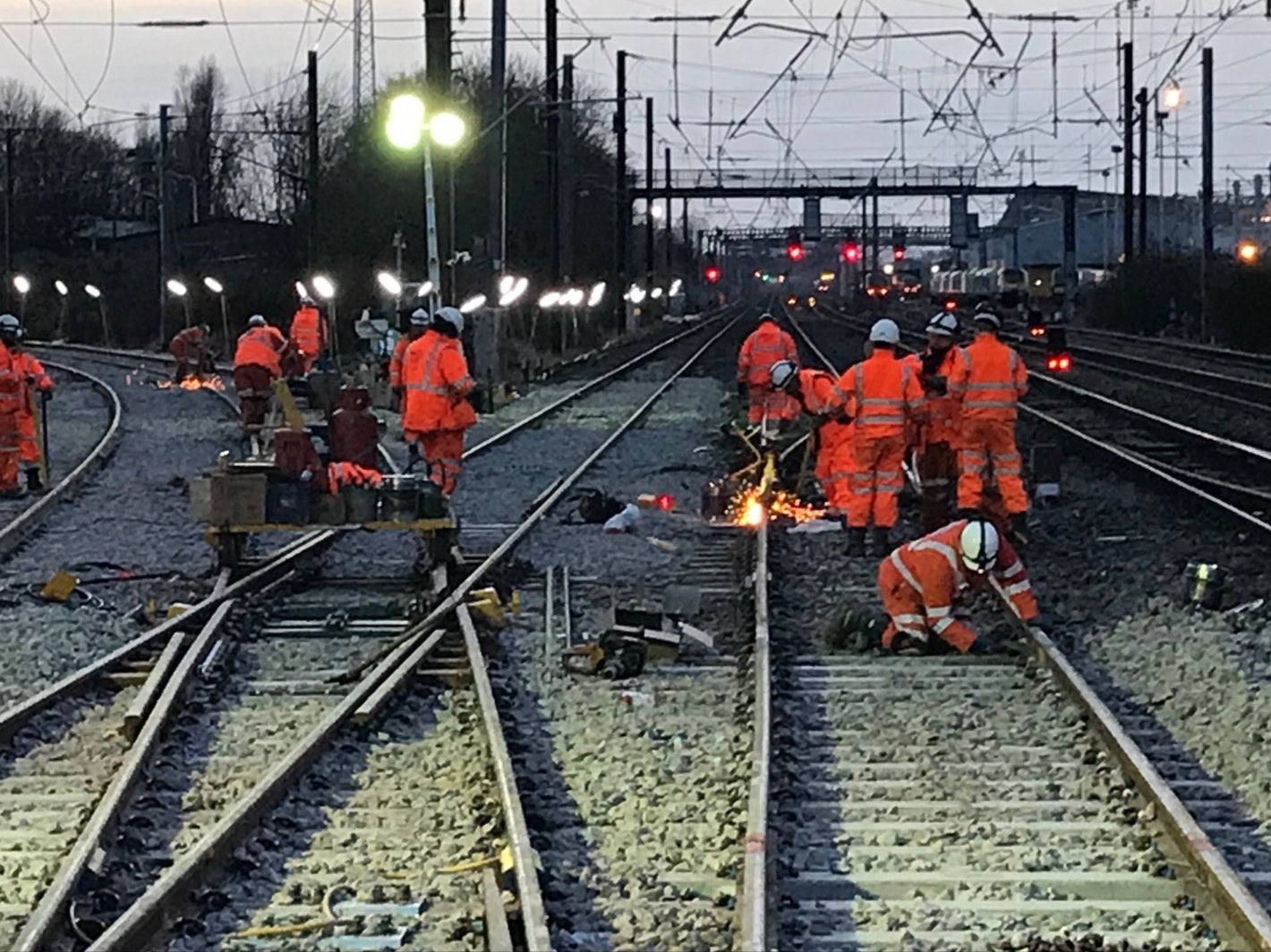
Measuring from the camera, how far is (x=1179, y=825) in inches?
283

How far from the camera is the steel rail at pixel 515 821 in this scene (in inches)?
243

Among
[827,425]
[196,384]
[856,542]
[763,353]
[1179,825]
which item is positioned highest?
[763,353]

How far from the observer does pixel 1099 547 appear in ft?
52.6

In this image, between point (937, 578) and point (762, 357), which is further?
point (762, 357)

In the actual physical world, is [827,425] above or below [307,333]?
below

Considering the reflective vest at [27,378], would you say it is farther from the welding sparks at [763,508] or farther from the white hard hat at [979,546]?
the white hard hat at [979,546]

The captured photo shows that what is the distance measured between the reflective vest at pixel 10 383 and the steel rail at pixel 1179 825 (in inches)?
469

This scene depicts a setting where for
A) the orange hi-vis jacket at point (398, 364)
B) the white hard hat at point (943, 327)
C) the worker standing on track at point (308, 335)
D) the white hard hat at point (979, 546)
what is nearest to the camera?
the white hard hat at point (979, 546)

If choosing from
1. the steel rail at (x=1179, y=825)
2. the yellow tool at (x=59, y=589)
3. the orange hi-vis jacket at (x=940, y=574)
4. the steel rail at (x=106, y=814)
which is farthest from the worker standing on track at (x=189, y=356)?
the steel rail at (x=1179, y=825)

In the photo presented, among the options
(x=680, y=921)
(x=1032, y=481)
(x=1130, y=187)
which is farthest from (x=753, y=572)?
(x=1130, y=187)

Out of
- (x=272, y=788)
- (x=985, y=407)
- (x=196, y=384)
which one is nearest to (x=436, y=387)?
(x=985, y=407)

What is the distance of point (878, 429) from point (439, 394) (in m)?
3.28

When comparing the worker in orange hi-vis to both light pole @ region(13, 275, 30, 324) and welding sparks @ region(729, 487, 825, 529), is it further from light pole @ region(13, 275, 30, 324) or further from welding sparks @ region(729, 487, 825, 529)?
light pole @ region(13, 275, 30, 324)

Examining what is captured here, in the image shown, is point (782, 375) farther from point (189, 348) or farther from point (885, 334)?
point (189, 348)
